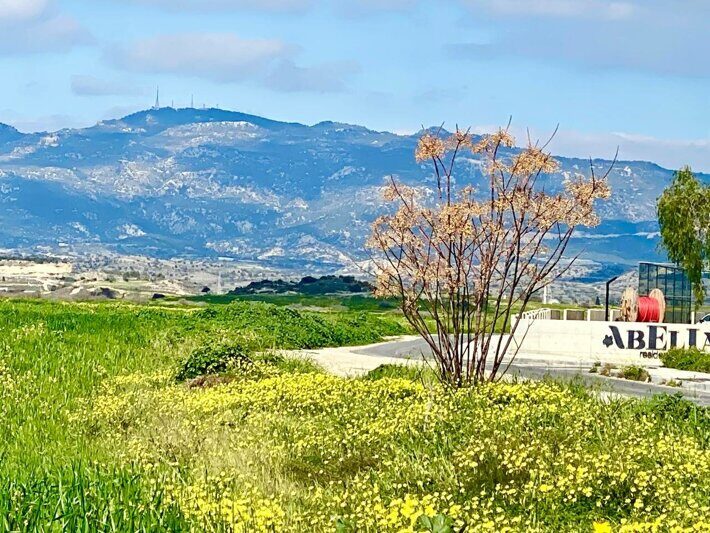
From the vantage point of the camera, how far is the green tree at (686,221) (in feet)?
168

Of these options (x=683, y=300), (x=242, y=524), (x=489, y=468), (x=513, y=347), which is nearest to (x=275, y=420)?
(x=489, y=468)

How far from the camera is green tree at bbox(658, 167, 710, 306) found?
51250 millimetres

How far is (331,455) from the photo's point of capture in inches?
523

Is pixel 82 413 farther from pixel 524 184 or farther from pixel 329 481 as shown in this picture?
pixel 524 184

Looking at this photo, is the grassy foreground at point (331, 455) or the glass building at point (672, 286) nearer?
the grassy foreground at point (331, 455)

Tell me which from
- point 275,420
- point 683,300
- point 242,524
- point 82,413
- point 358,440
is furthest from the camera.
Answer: point 683,300

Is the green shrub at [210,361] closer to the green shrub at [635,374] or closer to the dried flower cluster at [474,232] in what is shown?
the dried flower cluster at [474,232]

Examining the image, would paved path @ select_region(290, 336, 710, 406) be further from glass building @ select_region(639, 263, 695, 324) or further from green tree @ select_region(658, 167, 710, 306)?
green tree @ select_region(658, 167, 710, 306)

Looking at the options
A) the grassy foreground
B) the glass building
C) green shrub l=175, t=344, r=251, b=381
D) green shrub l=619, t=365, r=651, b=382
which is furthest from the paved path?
the glass building

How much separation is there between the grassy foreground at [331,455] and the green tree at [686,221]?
3303 cm

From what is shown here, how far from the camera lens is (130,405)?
53.9 ft

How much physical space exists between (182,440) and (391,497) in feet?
12.3

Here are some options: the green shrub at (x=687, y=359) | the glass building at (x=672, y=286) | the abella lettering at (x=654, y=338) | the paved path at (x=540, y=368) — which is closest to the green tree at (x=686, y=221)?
the glass building at (x=672, y=286)

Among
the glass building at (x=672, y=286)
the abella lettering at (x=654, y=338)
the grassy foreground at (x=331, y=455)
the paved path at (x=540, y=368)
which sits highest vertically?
the glass building at (x=672, y=286)
